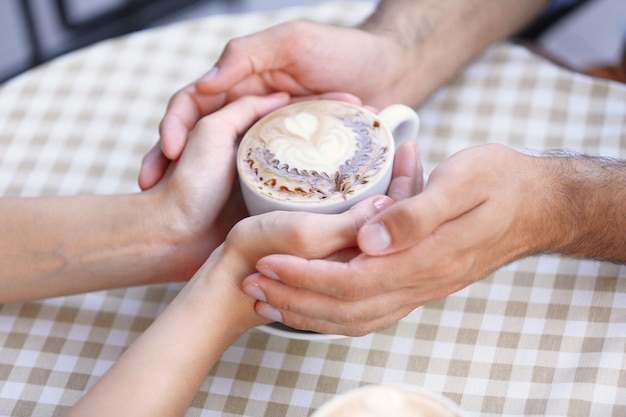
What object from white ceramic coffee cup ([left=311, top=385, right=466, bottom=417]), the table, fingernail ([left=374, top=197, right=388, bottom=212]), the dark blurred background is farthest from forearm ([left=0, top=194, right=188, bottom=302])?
the dark blurred background

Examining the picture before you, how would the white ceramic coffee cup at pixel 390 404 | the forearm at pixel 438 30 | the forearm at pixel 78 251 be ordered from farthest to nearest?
the forearm at pixel 438 30, the forearm at pixel 78 251, the white ceramic coffee cup at pixel 390 404

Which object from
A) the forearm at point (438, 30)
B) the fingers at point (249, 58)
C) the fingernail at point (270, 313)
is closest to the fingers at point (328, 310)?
the fingernail at point (270, 313)

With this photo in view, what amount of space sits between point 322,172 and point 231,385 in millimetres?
286

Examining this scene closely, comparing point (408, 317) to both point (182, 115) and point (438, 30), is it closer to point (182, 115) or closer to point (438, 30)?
point (182, 115)

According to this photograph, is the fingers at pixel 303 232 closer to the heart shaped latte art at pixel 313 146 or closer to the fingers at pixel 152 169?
the heart shaped latte art at pixel 313 146

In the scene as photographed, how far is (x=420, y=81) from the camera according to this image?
1.32m

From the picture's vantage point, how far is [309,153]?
100 cm

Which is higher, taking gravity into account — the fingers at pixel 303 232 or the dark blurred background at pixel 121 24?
the fingers at pixel 303 232

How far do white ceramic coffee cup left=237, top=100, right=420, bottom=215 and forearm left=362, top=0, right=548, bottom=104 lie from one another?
0.25 m

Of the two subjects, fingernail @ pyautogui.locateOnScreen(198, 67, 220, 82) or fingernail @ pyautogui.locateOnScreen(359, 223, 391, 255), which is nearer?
fingernail @ pyautogui.locateOnScreen(359, 223, 391, 255)

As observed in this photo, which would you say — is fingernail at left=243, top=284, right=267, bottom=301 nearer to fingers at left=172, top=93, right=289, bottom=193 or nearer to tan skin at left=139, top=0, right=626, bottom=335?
tan skin at left=139, top=0, right=626, bottom=335

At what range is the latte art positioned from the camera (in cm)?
97

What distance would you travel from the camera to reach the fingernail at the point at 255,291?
907mm

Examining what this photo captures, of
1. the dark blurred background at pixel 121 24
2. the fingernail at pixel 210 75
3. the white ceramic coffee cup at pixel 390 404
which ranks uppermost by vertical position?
the white ceramic coffee cup at pixel 390 404
